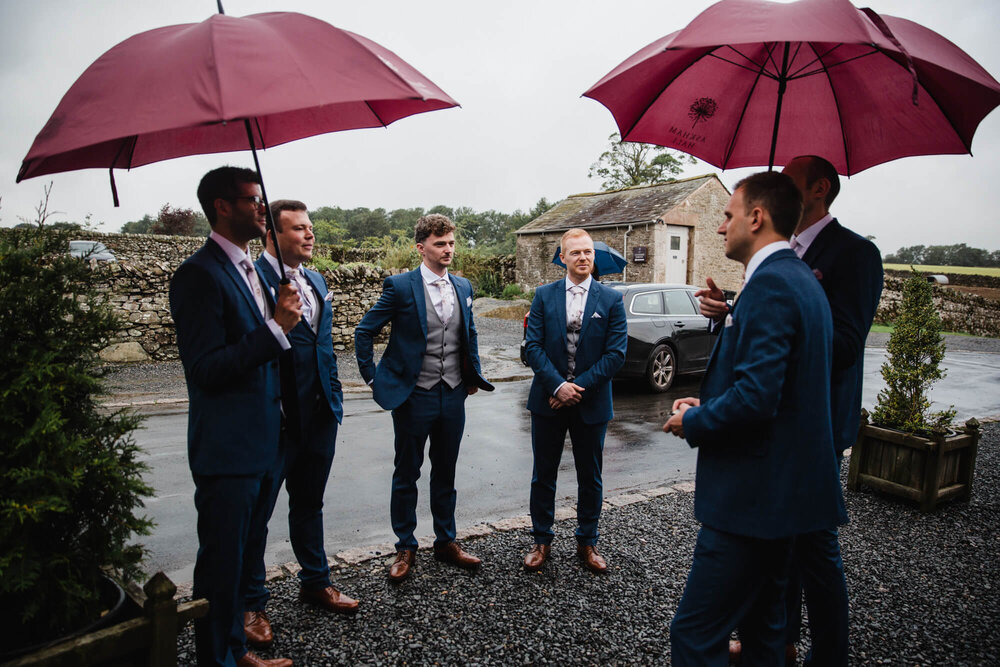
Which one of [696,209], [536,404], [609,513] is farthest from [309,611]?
[696,209]

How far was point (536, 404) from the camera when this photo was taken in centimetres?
402

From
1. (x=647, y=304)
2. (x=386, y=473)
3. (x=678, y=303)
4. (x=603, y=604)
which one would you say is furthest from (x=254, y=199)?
(x=678, y=303)

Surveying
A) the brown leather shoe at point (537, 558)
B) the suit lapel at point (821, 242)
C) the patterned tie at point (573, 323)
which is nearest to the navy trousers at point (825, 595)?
the suit lapel at point (821, 242)

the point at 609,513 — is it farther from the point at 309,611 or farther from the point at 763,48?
the point at 763,48

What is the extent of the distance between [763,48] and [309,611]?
4.17m

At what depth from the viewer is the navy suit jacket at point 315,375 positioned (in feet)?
10.6

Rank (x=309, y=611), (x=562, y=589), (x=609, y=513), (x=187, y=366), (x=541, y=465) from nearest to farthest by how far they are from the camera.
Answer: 1. (x=187, y=366)
2. (x=309, y=611)
3. (x=562, y=589)
4. (x=541, y=465)
5. (x=609, y=513)

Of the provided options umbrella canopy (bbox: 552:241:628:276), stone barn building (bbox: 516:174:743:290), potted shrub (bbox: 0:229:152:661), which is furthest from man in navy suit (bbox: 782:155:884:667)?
stone barn building (bbox: 516:174:743:290)

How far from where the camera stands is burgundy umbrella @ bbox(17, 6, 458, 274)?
184 centimetres

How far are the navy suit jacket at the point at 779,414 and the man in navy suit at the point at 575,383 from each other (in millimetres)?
1698

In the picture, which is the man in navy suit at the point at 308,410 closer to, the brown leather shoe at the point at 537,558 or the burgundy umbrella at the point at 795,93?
the brown leather shoe at the point at 537,558

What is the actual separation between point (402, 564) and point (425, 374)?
3.96 feet

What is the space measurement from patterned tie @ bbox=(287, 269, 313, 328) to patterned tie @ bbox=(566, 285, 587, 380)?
A: 1.73 m

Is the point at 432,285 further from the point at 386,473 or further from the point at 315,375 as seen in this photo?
the point at 386,473
